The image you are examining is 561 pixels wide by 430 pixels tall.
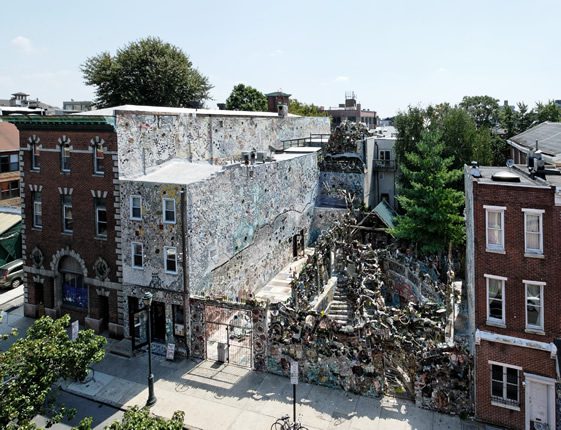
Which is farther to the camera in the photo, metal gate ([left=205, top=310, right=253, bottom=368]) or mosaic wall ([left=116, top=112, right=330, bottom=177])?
mosaic wall ([left=116, top=112, right=330, bottom=177])

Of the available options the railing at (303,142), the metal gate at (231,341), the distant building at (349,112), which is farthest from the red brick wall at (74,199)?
the distant building at (349,112)

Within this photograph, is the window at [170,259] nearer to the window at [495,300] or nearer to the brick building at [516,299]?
the brick building at [516,299]

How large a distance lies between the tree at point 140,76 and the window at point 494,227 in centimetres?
4757

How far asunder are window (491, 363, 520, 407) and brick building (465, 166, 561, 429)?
0.04 meters

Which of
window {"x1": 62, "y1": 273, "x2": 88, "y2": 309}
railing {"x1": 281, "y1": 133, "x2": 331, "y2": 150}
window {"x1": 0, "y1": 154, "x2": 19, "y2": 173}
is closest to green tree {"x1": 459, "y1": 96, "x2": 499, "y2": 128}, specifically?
railing {"x1": 281, "y1": 133, "x2": 331, "y2": 150}

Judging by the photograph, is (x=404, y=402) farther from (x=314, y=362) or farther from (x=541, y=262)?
(x=541, y=262)

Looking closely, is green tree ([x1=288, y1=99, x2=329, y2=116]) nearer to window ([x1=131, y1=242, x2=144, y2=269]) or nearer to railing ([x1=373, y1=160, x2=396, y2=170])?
railing ([x1=373, y1=160, x2=396, y2=170])

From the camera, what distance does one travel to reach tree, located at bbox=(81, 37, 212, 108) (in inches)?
2359

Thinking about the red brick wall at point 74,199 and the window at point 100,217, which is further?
the window at point 100,217

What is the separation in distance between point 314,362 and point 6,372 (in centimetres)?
1410

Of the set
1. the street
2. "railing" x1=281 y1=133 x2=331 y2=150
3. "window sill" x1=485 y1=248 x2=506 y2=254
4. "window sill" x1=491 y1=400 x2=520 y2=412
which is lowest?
the street

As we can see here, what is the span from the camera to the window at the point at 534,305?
1862 cm

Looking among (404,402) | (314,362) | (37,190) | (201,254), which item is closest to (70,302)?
(37,190)

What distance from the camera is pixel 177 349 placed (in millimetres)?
26219
